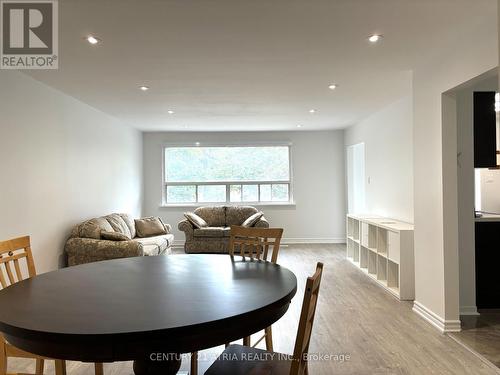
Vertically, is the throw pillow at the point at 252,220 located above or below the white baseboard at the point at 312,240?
above

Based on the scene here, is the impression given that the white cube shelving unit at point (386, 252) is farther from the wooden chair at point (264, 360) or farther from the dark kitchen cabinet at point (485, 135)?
the wooden chair at point (264, 360)

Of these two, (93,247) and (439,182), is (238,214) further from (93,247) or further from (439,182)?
(439,182)

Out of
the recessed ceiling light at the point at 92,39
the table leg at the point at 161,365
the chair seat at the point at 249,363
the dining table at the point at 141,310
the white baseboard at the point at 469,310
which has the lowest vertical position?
the white baseboard at the point at 469,310

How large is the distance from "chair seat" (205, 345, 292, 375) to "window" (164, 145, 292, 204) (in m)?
6.22

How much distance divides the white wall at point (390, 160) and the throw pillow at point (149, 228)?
12.3 ft

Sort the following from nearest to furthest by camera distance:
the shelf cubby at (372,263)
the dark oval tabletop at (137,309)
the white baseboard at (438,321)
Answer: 1. the dark oval tabletop at (137,309)
2. the white baseboard at (438,321)
3. the shelf cubby at (372,263)

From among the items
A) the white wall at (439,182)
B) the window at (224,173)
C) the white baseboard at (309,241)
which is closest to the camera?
the white wall at (439,182)

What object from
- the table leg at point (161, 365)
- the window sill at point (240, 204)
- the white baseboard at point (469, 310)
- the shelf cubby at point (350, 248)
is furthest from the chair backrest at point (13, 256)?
the window sill at point (240, 204)

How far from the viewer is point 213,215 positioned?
7.23 meters

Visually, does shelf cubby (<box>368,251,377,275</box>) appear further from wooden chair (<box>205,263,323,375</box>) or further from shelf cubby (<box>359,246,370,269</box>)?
Answer: wooden chair (<box>205,263,323,375</box>)

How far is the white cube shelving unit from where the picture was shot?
13.1 feet

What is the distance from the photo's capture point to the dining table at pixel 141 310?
1.14m

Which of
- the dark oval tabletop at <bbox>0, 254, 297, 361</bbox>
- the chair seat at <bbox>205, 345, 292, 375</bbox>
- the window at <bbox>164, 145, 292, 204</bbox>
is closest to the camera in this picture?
the dark oval tabletop at <bbox>0, 254, 297, 361</bbox>

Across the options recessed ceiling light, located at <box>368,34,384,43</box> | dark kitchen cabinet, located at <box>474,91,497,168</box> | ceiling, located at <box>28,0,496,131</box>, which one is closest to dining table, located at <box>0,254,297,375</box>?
ceiling, located at <box>28,0,496,131</box>
